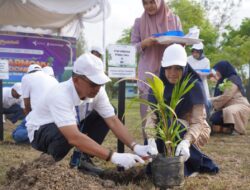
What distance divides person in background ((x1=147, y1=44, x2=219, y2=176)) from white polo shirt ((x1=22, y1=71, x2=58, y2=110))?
1.65 metres

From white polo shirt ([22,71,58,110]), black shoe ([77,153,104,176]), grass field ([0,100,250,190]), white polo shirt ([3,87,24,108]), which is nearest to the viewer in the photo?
grass field ([0,100,250,190])

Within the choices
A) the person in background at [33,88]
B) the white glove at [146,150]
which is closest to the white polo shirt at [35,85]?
the person in background at [33,88]

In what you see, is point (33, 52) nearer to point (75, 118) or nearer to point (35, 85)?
point (35, 85)

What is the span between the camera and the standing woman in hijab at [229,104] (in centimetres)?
562

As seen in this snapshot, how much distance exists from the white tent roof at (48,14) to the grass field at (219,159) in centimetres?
445

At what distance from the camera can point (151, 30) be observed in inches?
141

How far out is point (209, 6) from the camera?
797 inches

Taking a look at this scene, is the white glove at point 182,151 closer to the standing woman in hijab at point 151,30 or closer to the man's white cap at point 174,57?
the man's white cap at point 174,57

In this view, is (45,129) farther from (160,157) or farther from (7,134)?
(7,134)

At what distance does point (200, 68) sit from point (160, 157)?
3597 millimetres

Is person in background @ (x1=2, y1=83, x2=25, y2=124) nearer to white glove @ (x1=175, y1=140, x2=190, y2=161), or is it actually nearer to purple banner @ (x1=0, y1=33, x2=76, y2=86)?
purple banner @ (x1=0, y1=33, x2=76, y2=86)

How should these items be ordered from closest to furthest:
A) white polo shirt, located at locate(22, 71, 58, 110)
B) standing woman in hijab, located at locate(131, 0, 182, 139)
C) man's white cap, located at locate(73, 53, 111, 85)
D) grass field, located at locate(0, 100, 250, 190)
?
man's white cap, located at locate(73, 53, 111, 85), grass field, located at locate(0, 100, 250, 190), standing woman in hijab, located at locate(131, 0, 182, 139), white polo shirt, located at locate(22, 71, 58, 110)

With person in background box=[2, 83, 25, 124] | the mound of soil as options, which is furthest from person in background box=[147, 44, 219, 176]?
person in background box=[2, 83, 25, 124]

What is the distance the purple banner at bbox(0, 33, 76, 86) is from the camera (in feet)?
29.9
